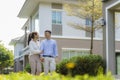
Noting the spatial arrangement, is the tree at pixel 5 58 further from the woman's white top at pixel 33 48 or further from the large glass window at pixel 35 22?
the woman's white top at pixel 33 48

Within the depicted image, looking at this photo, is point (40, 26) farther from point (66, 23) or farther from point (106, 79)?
point (106, 79)

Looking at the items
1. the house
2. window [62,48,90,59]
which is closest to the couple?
the house

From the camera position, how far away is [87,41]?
30438 mm

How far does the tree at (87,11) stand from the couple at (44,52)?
14922 mm

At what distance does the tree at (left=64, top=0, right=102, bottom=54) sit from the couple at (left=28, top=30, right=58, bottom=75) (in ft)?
49.0

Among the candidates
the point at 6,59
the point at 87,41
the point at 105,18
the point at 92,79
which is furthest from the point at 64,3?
the point at 92,79

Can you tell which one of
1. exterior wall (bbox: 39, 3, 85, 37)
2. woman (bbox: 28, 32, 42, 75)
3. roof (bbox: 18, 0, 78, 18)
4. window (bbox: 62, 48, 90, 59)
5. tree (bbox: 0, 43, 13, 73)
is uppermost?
roof (bbox: 18, 0, 78, 18)

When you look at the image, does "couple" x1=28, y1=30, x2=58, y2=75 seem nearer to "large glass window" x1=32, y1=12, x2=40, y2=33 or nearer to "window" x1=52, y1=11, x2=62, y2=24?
"window" x1=52, y1=11, x2=62, y2=24

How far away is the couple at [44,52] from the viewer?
10.7 m

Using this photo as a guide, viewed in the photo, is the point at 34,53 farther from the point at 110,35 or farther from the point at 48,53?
the point at 110,35

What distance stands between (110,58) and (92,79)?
12.1 metres

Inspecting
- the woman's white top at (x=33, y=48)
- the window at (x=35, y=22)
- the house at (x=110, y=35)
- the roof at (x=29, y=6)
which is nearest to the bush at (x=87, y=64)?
the house at (x=110, y=35)

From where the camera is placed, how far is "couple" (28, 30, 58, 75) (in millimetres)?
10719

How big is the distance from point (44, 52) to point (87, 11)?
1617 centimetres
